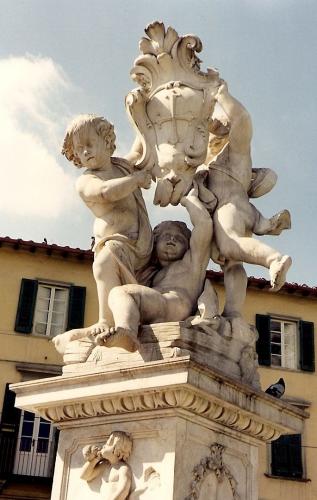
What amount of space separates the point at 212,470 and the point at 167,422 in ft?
1.61

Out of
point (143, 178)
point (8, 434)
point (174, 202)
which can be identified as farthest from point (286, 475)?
point (143, 178)

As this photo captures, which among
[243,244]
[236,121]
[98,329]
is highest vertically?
[236,121]

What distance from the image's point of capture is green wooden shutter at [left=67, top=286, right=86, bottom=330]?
2448cm

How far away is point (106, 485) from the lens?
16.9 ft

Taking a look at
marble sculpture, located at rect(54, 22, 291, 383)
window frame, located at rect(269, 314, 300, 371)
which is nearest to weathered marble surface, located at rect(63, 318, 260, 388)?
marble sculpture, located at rect(54, 22, 291, 383)

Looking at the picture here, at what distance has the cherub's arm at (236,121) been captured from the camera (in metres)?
6.47

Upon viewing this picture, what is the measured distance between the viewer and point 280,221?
619cm

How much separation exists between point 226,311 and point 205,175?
121cm

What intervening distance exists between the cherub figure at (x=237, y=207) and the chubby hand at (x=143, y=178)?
0.55m

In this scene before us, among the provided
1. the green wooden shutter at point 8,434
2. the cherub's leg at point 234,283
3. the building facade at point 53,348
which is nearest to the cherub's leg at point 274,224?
the cherub's leg at point 234,283

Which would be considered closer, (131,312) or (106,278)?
(131,312)

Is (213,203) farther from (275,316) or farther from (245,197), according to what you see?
(275,316)

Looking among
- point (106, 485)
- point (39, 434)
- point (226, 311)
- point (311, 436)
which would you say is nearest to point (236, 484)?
point (106, 485)

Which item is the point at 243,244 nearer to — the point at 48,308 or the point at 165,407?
the point at 165,407
